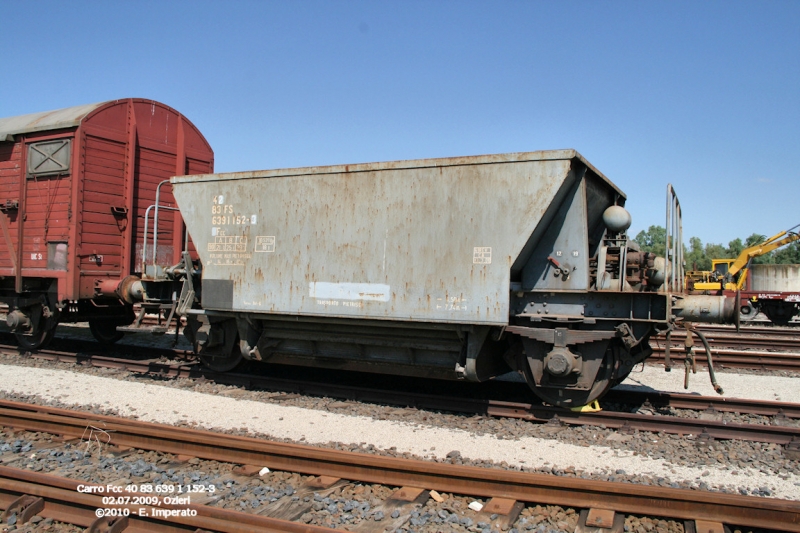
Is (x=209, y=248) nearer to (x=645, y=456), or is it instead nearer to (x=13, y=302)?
(x=13, y=302)

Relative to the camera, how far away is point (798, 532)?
363 centimetres

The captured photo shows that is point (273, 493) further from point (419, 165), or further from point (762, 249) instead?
point (762, 249)

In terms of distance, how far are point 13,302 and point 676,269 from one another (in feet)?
39.1

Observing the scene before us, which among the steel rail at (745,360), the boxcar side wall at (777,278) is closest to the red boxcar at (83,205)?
the steel rail at (745,360)

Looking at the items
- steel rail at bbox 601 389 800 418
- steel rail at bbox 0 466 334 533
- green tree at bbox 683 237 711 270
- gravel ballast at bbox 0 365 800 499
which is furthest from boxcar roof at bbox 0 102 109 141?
green tree at bbox 683 237 711 270

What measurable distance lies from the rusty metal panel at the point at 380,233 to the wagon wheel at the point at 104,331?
4.98m

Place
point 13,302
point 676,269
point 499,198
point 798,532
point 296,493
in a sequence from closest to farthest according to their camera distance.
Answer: point 798,532 → point 296,493 → point 499,198 → point 676,269 → point 13,302

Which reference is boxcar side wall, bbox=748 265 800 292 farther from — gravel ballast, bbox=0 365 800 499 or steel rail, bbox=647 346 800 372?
gravel ballast, bbox=0 365 800 499

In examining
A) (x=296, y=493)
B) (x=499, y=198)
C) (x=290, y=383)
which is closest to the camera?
(x=296, y=493)

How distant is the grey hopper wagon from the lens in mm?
6625

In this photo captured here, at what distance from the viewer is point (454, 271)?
686cm

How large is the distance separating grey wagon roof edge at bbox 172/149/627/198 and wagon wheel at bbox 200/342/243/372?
2764 millimetres

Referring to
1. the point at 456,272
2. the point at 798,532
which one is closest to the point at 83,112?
the point at 456,272

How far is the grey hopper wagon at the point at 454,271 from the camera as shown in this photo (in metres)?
6.62
